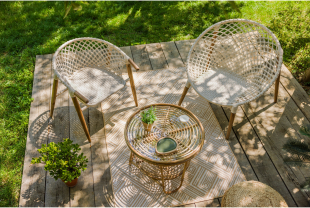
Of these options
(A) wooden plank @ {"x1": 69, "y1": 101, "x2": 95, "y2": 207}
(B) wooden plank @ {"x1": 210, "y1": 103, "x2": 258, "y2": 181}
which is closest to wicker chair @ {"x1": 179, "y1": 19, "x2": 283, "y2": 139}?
(B) wooden plank @ {"x1": 210, "y1": 103, "x2": 258, "y2": 181}

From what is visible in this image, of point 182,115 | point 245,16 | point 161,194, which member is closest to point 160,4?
point 245,16

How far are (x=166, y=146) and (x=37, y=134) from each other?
5.13 feet

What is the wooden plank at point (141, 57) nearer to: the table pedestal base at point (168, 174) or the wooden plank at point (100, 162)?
the wooden plank at point (100, 162)

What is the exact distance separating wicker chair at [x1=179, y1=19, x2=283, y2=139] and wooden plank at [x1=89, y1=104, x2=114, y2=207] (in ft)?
3.37

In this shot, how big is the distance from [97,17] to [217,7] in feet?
7.12

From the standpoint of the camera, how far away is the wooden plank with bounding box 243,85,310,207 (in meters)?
2.47

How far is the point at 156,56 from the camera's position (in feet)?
12.3

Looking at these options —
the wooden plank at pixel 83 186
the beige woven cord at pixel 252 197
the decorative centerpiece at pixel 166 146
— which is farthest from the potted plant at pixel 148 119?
the beige woven cord at pixel 252 197

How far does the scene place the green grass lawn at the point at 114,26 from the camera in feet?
11.5

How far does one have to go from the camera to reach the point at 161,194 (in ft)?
7.79

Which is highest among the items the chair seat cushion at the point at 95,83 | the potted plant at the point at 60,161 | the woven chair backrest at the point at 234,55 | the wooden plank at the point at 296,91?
the woven chair backrest at the point at 234,55

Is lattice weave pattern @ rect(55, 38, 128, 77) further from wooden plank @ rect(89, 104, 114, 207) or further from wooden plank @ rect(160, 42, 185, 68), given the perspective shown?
wooden plank @ rect(160, 42, 185, 68)

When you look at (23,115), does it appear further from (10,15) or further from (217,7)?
(217,7)

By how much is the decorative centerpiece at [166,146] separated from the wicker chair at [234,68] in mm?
666
